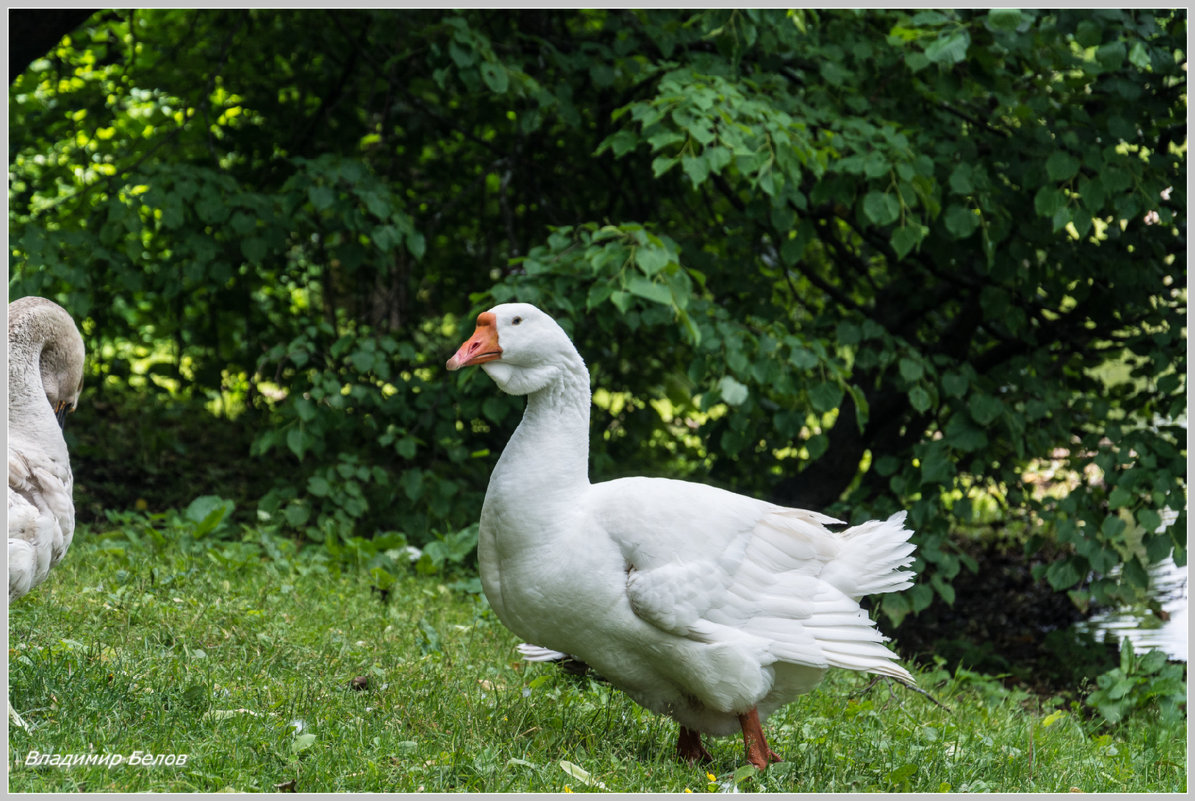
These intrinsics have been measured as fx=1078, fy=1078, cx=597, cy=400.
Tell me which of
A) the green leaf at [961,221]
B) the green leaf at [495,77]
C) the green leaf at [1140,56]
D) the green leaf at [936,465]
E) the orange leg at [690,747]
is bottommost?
the orange leg at [690,747]

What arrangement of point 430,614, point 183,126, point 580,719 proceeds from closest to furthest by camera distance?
1. point 580,719
2. point 430,614
3. point 183,126

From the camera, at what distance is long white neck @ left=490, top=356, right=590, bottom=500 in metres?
3.29

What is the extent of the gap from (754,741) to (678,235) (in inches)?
152

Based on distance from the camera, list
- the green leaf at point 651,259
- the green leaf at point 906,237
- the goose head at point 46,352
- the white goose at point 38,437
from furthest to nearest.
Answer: the green leaf at point 906,237
the green leaf at point 651,259
the goose head at point 46,352
the white goose at point 38,437

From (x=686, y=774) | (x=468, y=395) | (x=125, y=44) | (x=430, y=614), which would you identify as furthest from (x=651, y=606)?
(x=125, y=44)

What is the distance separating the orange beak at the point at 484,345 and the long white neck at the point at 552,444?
183 mm

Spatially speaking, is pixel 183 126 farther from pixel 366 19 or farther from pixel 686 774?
pixel 686 774

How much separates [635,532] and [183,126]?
17.1 feet

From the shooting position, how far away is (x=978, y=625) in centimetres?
783

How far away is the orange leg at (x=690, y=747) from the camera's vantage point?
142 inches

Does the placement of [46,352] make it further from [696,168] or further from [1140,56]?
[1140,56]

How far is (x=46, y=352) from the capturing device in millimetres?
3797

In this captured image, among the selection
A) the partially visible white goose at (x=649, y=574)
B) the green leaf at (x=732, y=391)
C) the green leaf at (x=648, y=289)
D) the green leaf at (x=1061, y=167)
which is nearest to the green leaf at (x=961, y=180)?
the green leaf at (x=1061, y=167)

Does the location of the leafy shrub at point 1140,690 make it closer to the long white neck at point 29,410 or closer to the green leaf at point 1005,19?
the green leaf at point 1005,19
